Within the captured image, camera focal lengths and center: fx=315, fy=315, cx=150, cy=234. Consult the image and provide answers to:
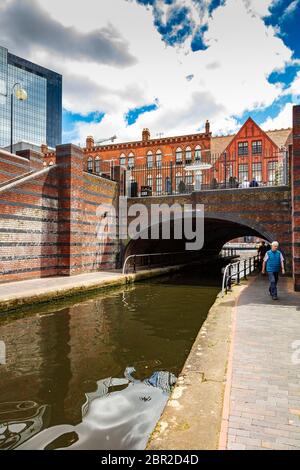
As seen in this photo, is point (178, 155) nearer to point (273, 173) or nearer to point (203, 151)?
point (203, 151)

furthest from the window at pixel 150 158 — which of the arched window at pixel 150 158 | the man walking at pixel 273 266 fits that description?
the man walking at pixel 273 266

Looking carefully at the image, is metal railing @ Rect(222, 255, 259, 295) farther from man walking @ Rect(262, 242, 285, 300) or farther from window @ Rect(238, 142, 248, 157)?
window @ Rect(238, 142, 248, 157)

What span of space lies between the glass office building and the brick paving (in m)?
91.9

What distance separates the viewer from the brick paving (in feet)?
8.16

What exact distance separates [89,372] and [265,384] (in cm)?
257

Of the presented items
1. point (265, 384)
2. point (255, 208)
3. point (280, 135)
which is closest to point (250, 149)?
point (280, 135)

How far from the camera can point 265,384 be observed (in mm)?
3361

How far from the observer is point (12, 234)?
11.4 m

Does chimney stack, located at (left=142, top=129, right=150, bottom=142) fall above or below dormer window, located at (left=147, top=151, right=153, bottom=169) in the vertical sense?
above

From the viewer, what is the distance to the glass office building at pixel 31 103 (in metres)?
85.4

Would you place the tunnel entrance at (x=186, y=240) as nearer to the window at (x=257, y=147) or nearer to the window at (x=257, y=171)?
the window at (x=257, y=171)

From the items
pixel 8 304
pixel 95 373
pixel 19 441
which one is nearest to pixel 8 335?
pixel 8 304

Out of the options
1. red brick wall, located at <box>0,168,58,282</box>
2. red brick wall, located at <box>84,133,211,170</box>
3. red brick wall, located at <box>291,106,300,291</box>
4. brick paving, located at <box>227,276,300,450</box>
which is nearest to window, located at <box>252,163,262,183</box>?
red brick wall, located at <box>84,133,211,170</box>
